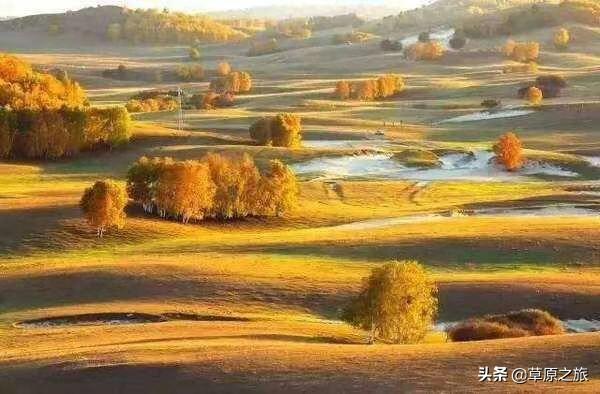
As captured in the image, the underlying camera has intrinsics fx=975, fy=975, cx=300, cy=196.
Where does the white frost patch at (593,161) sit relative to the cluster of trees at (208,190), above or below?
below

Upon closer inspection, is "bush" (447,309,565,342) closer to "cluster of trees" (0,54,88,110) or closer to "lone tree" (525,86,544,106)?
"cluster of trees" (0,54,88,110)

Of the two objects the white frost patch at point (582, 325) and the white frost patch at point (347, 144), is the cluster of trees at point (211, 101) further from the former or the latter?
the white frost patch at point (582, 325)

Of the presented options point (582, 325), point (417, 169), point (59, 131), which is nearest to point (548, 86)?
point (417, 169)

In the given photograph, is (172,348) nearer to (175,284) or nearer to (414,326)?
(414,326)

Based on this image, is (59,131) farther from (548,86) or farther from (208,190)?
(548,86)

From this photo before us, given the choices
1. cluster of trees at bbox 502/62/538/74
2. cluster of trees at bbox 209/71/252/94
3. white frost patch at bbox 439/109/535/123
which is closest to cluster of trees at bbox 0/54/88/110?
white frost patch at bbox 439/109/535/123

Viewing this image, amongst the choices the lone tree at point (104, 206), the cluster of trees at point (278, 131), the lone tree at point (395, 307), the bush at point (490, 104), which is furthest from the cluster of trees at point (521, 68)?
the lone tree at point (395, 307)

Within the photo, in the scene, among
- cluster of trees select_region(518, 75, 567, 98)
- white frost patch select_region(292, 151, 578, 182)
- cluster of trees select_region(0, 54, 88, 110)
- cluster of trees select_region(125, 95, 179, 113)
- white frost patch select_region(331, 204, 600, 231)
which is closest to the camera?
white frost patch select_region(331, 204, 600, 231)
